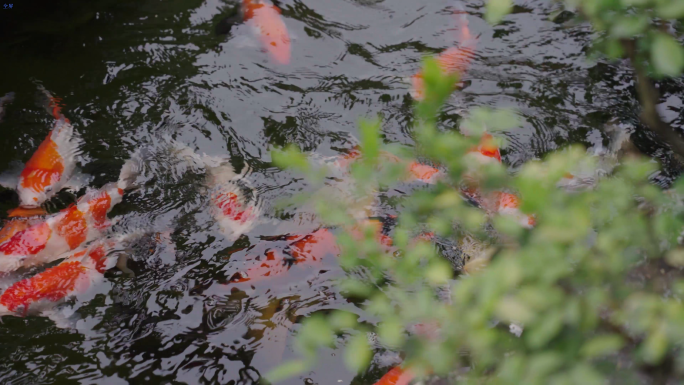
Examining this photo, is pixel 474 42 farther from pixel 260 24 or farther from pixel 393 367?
pixel 393 367

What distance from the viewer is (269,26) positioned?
13.3 feet

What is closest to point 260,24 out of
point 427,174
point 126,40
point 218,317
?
point 126,40

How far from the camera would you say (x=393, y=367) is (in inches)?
98.1

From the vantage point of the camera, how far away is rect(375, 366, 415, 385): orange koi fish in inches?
92.6

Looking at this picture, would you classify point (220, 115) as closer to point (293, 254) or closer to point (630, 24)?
point (293, 254)

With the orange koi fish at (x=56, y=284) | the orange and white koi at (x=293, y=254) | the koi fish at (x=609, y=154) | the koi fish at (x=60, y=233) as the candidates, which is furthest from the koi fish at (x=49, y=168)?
the koi fish at (x=609, y=154)

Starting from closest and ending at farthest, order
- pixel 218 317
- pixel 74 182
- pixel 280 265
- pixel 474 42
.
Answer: pixel 218 317, pixel 280 265, pixel 74 182, pixel 474 42

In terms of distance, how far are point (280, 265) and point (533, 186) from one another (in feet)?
6.81

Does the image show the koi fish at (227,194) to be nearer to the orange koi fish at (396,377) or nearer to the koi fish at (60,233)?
the koi fish at (60,233)

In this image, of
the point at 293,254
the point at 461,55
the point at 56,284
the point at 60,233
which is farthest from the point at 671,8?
the point at 60,233

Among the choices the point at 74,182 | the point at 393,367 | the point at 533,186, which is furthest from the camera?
the point at 74,182

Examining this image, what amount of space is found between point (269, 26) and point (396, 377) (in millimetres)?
2897

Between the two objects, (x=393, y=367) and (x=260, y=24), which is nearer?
(x=393, y=367)

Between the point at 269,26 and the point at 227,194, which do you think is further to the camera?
Answer: the point at 269,26
